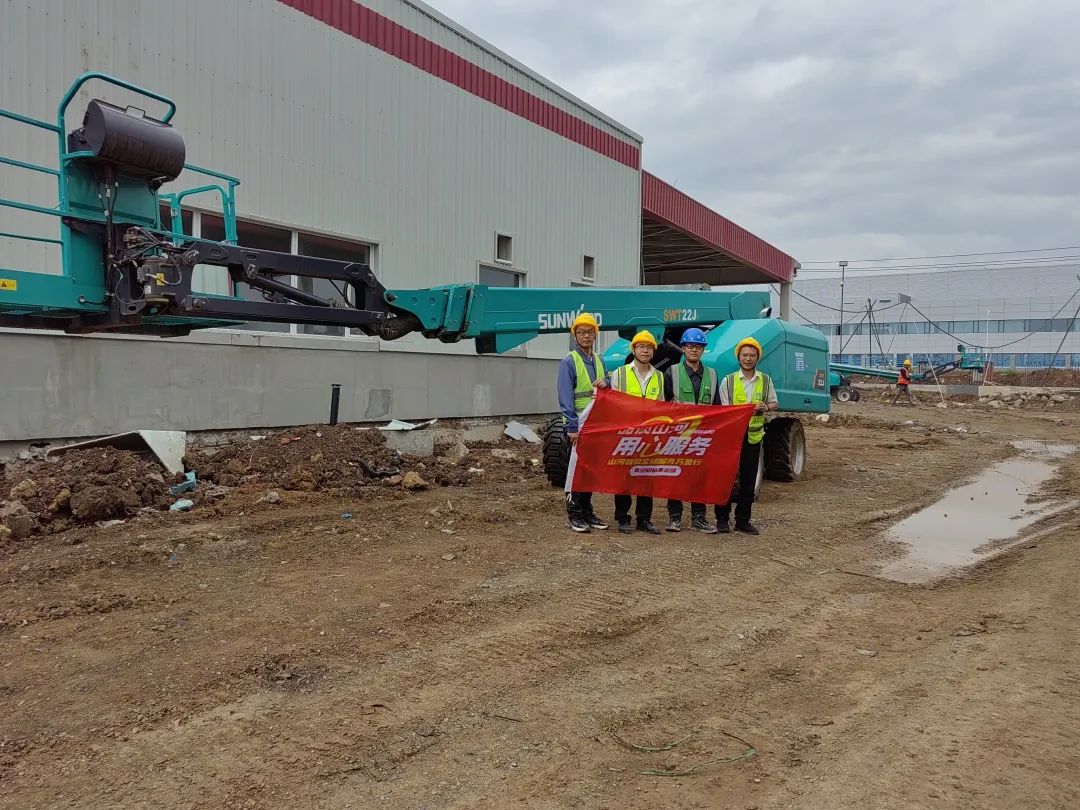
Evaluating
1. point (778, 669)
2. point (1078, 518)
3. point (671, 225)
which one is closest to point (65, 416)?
point (778, 669)

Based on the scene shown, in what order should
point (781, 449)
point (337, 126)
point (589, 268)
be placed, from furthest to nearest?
point (589, 268) < point (337, 126) < point (781, 449)

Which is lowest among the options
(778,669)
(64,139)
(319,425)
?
(778,669)

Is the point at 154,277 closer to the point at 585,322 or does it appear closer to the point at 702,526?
the point at 585,322

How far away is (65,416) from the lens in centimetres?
877

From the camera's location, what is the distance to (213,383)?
1016cm

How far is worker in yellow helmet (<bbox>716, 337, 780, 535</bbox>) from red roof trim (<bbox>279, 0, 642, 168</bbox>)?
8.19 meters

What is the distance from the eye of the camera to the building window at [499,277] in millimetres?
14825

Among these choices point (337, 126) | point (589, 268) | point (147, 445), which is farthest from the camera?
point (589, 268)

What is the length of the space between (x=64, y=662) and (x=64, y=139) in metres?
3.35

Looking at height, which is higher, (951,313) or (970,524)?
(951,313)

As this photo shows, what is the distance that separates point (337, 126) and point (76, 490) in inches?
269

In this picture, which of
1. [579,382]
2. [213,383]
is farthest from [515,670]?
[213,383]

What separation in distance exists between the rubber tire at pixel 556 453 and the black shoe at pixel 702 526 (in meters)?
1.98

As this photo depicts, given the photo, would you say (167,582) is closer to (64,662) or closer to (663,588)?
(64,662)
